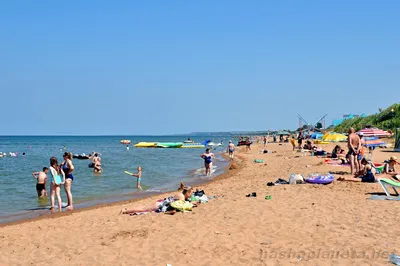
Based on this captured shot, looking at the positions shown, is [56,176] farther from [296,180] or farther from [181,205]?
[296,180]

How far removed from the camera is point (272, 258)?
5.69 meters

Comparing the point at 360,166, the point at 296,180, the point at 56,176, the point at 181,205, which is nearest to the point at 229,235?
the point at 181,205

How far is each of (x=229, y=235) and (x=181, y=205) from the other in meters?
2.46

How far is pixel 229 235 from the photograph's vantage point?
694 centimetres

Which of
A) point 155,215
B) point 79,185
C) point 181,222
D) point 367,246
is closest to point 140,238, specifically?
point 181,222

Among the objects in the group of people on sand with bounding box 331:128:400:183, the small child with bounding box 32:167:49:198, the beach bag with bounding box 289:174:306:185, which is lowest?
the small child with bounding box 32:167:49:198

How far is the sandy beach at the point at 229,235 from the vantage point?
584 cm

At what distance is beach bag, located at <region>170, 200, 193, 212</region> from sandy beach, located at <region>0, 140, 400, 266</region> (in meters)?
0.20

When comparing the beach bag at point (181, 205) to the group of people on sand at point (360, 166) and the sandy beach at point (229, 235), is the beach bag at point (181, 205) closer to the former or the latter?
the sandy beach at point (229, 235)

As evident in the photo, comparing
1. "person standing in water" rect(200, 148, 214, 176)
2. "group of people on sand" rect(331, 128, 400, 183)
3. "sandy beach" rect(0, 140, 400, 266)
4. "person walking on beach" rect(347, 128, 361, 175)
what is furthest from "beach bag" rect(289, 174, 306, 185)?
"person standing in water" rect(200, 148, 214, 176)

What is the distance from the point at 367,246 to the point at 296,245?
3.45ft

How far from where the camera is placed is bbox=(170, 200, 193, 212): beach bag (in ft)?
30.0

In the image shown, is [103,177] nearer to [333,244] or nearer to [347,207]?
[347,207]

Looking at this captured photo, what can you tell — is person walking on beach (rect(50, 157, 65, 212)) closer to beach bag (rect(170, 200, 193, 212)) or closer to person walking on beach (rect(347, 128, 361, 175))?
beach bag (rect(170, 200, 193, 212))
